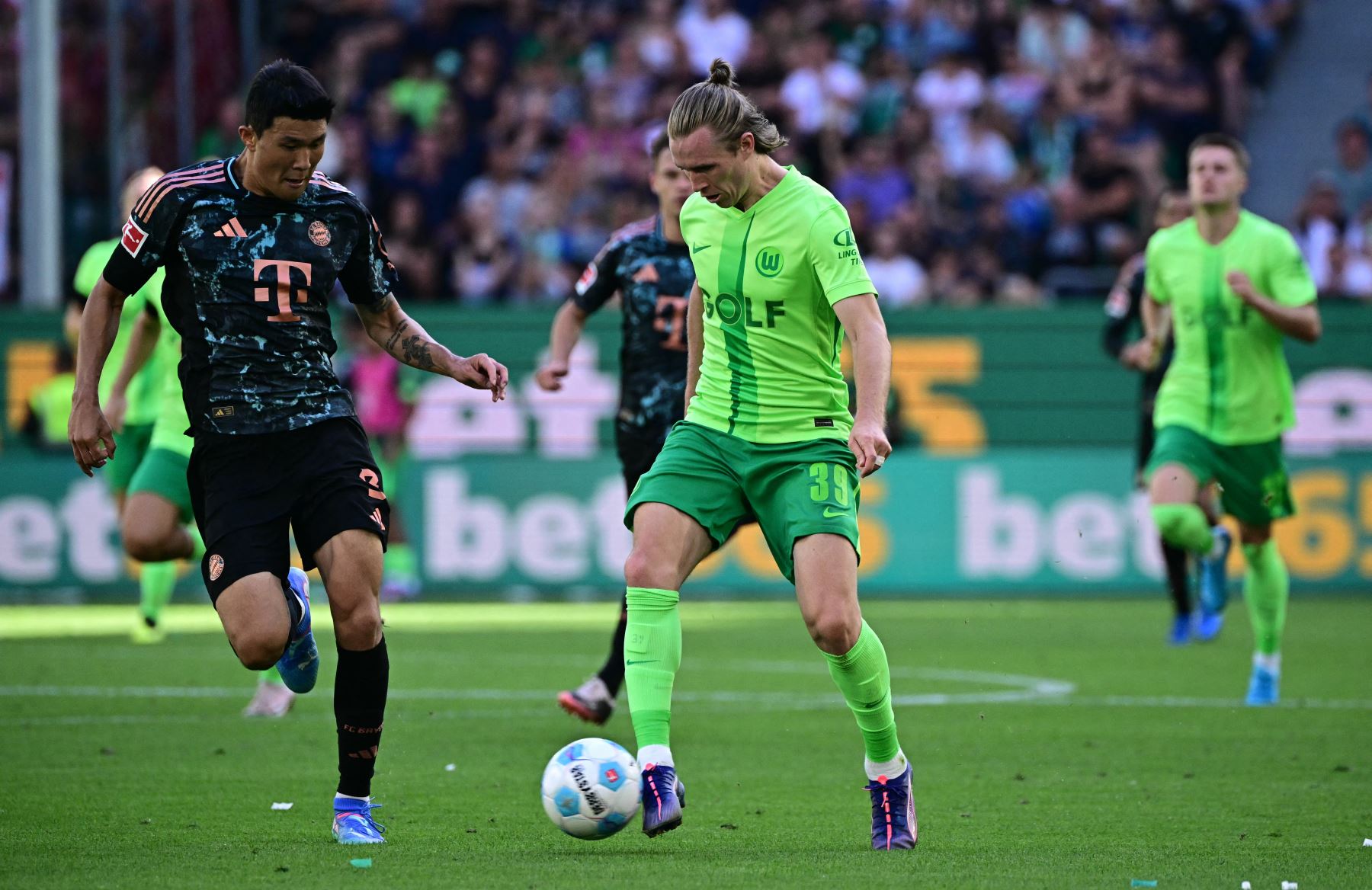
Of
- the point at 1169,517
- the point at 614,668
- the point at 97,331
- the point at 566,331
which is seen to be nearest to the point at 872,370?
the point at 97,331

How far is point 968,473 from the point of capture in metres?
17.8

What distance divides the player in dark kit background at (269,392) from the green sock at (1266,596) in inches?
210

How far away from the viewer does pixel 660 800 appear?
6082 mm

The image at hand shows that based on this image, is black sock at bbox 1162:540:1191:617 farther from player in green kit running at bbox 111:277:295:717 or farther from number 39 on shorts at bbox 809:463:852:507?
number 39 on shorts at bbox 809:463:852:507

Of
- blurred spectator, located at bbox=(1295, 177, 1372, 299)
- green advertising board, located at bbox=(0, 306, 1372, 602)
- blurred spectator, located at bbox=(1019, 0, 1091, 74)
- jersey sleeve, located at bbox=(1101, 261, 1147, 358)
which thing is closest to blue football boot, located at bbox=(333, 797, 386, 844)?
jersey sleeve, located at bbox=(1101, 261, 1147, 358)

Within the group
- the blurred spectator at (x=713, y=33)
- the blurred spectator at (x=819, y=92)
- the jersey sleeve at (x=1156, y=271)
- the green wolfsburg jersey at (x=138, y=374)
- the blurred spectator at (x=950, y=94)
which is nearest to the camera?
the jersey sleeve at (x=1156, y=271)

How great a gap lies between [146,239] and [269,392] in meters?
0.59

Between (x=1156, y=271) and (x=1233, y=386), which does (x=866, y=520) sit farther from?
(x=1233, y=386)

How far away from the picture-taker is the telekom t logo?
20.9ft

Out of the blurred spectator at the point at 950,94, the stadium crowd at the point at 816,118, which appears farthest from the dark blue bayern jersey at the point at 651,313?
the blurred spectator at the point at 950,94

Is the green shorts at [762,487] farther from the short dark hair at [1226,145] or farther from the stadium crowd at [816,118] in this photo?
the stadium crowd at [816,118]

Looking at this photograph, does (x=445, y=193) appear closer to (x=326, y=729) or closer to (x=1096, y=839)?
(x=326, y=729)

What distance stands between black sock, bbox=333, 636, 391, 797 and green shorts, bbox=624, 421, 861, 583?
898 millimetres

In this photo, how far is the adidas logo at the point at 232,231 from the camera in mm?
6348
